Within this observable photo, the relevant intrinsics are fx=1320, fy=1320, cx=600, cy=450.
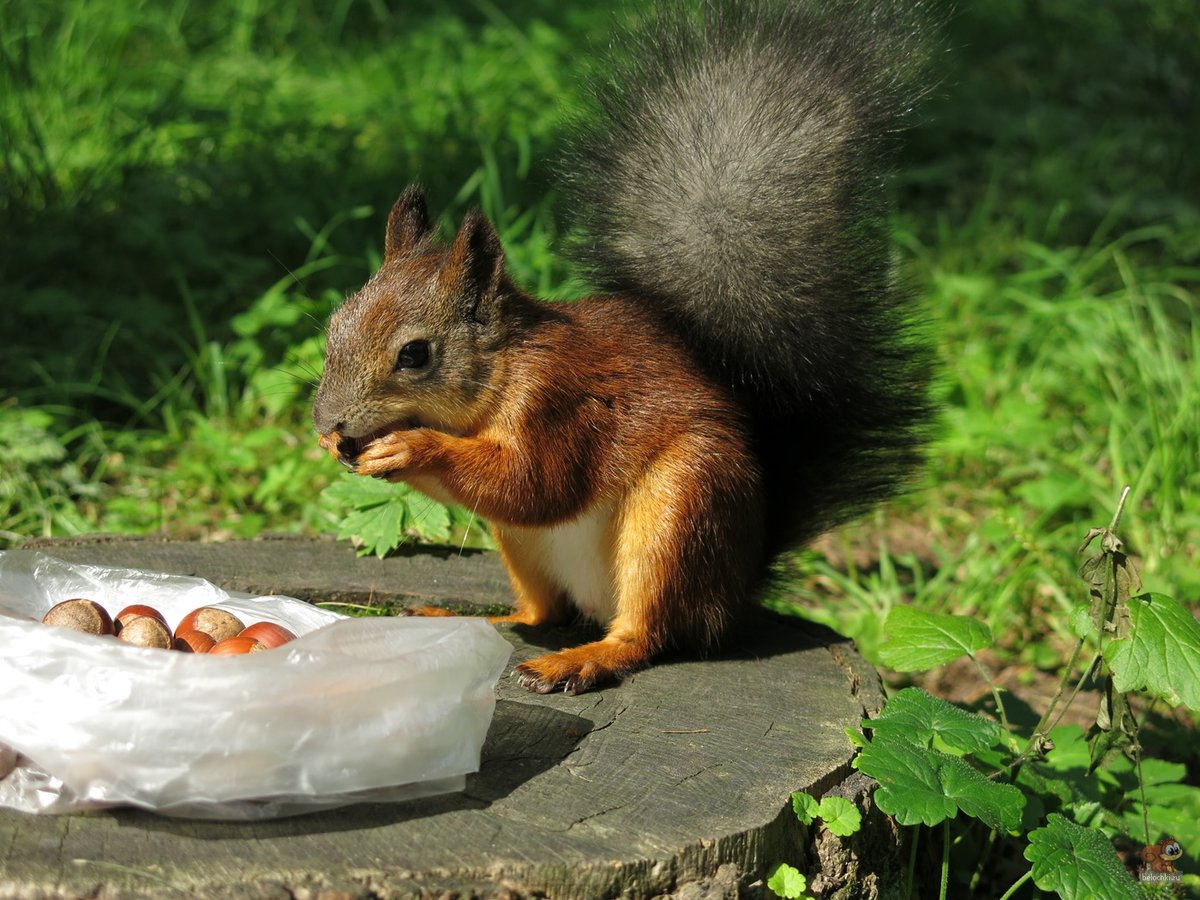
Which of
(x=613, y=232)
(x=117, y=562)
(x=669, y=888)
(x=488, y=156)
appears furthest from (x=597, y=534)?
(x=488, y=156)

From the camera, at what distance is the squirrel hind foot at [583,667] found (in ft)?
6.64

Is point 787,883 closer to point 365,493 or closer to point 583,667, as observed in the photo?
point 583,667

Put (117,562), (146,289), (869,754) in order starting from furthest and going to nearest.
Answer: (146,289) < (117,562) < (869,754)

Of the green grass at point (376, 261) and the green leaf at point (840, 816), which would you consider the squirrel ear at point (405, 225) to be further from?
the green leaf at point (840, 816)

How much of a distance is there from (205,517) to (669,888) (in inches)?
83.8

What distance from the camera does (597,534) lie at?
217 centimetres

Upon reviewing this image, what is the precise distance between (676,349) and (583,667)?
553mm

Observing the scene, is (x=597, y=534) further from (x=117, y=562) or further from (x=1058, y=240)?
(x=1058, y=240)

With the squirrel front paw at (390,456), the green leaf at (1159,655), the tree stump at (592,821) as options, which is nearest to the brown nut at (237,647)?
the tree stump at (592,821)

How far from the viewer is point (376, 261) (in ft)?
12.0

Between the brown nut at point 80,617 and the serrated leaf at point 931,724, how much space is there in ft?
3.51

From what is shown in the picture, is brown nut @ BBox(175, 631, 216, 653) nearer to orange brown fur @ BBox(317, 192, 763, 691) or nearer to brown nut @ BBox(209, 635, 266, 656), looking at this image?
brown nut @ BBox(209, 635, 266, 656)

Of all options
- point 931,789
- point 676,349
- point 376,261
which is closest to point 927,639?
point 931,789

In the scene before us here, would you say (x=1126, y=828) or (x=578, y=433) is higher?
(x=578, y=433)
